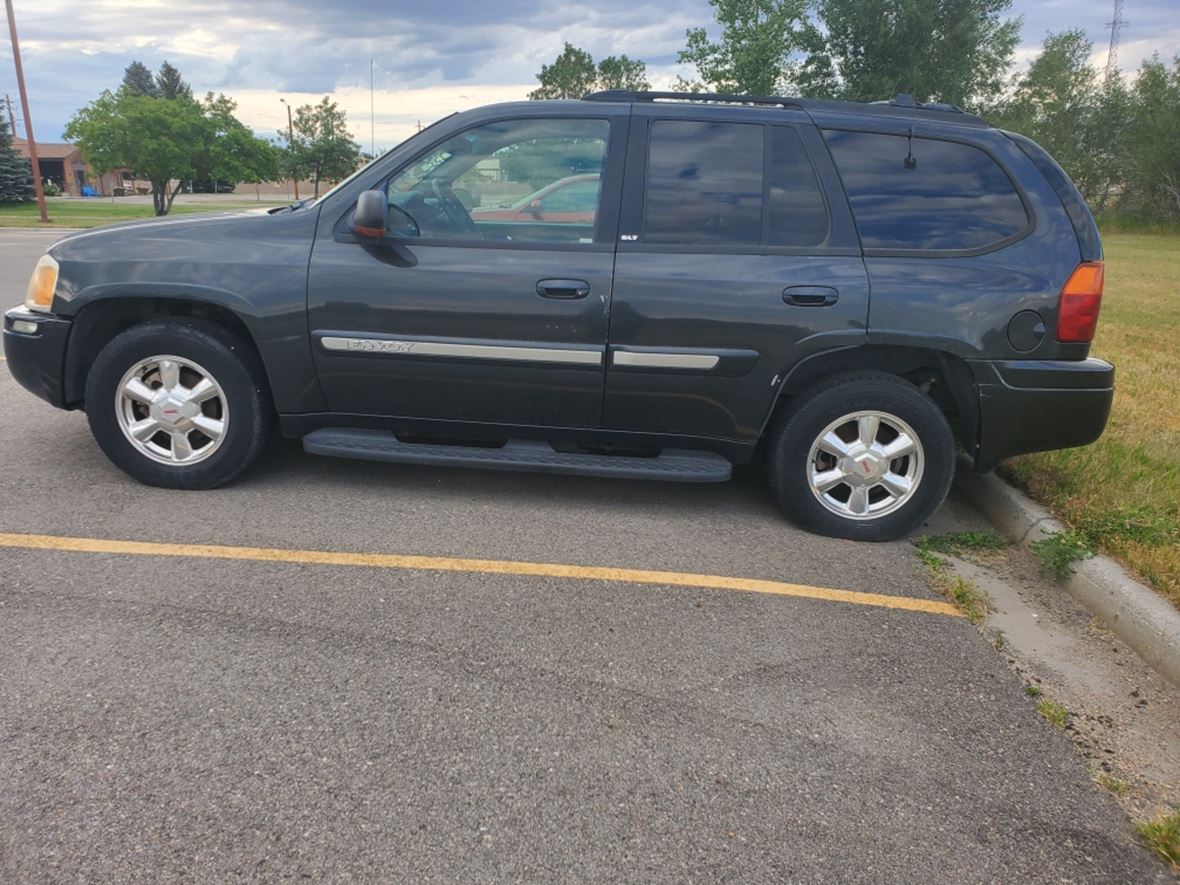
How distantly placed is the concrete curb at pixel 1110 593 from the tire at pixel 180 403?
3688mm

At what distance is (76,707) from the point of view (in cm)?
255

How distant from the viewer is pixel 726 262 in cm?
388

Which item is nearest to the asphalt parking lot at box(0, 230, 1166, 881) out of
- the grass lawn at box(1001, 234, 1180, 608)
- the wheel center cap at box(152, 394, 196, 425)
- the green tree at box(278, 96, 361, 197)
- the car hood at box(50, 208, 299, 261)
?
the wheel center cap at box(152, 394, 196, 425)

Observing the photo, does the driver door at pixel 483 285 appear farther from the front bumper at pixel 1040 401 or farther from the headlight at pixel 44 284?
the front bumper at pixel 1040 401

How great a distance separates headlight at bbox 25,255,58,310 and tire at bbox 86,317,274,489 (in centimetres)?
36

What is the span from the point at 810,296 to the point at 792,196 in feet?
1.55

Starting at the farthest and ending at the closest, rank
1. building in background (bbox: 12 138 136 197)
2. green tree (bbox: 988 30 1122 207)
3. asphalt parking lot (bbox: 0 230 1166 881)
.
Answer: building in background (bbox: 12 138 136 197), green tree (bbox: 988 30 1122 207), asphalt parking lot (bbox: 0 230 1166 881)

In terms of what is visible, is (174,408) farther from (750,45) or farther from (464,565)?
(750,45)

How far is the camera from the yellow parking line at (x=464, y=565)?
3.55 metres

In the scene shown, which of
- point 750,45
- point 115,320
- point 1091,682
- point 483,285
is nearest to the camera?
point 1091,682

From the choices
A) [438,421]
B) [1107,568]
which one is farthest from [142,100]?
[1107,568]

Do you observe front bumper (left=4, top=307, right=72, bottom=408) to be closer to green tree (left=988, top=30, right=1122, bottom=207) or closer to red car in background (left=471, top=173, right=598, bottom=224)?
red car in background (left=471, top=173, right=598, bottom=224)

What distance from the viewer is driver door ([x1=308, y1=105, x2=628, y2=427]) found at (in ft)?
12.8

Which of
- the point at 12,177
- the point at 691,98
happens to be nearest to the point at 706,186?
the point at 691,98
